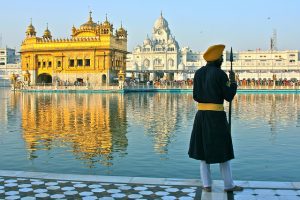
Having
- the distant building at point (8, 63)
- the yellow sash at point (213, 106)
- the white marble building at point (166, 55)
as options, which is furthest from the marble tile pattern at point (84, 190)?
the distant building at point (8, 63)

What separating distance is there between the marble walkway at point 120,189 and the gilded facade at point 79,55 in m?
49.4

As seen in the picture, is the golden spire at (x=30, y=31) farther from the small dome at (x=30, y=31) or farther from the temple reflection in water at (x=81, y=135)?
the temple reflection in water at (x=81, y=135)

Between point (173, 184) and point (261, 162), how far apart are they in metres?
3.12

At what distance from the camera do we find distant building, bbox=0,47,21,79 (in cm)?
12438

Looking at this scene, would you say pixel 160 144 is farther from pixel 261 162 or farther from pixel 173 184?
pixel 173 184

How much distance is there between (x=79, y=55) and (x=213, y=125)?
5347cm

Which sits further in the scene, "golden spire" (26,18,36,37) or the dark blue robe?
"golden spire" (26,18,36,37)

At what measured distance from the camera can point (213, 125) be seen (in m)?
6.45

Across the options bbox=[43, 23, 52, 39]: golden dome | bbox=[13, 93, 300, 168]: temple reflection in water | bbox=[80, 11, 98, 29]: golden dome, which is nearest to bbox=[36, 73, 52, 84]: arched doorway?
bbox=[43, 23, 52, 39]: golden dome

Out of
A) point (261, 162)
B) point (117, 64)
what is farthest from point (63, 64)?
point (261, 162)

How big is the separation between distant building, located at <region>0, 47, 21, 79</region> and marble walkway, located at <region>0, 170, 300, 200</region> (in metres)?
120

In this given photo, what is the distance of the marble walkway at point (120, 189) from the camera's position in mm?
6141

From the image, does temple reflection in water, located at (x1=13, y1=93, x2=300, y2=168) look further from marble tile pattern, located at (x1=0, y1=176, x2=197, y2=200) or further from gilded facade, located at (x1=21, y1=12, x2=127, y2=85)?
gilded facade, located at (x1=21, y1=12, x2=127, y2=85)

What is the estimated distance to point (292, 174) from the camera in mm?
8164
